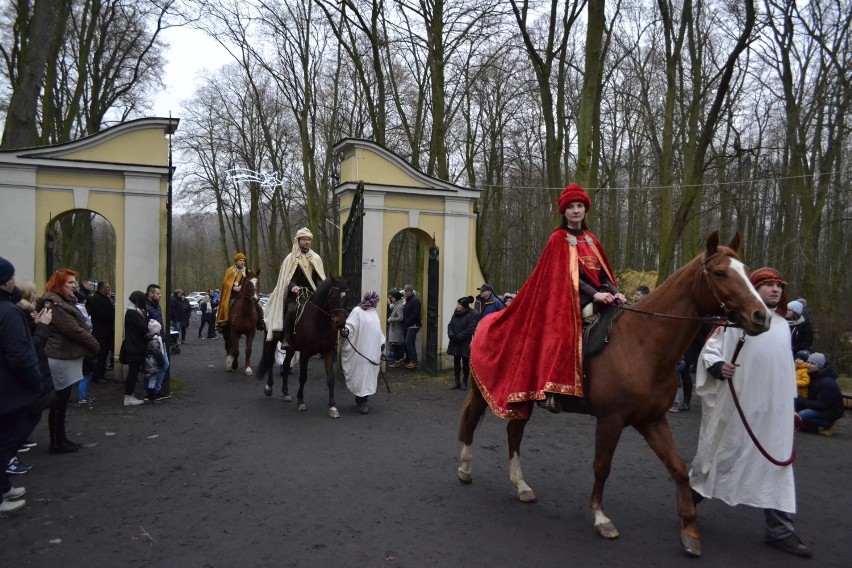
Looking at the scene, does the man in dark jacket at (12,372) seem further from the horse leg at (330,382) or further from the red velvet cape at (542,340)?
the horse leg at (330,382)

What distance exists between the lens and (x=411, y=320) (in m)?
14.1

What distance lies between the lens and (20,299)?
5320 mm

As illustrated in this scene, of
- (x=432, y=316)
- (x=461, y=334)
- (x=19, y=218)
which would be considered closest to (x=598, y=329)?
(x=461, y=334)

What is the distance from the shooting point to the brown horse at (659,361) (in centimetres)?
420

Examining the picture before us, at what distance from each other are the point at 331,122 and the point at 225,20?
626cm

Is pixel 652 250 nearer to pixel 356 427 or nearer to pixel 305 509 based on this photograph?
pixel 356 427

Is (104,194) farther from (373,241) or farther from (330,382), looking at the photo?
(330,382)

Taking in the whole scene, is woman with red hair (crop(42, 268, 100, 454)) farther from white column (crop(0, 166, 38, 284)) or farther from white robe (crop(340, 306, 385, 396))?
white column (crop(0, 166, 38, 284))

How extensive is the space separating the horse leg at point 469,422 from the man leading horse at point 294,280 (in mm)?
4711

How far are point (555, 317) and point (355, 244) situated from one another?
729 centimetres

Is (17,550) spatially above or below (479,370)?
below

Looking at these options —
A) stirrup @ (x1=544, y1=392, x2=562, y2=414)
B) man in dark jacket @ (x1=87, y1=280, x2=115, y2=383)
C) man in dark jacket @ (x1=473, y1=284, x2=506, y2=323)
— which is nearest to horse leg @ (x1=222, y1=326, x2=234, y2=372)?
man in dark jacket @ (x1=87, y1=280, x2=115, y2=383)

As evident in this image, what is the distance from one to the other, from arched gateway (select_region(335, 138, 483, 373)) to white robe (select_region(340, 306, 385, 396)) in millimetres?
2965

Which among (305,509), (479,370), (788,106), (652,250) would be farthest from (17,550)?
(652,250)
